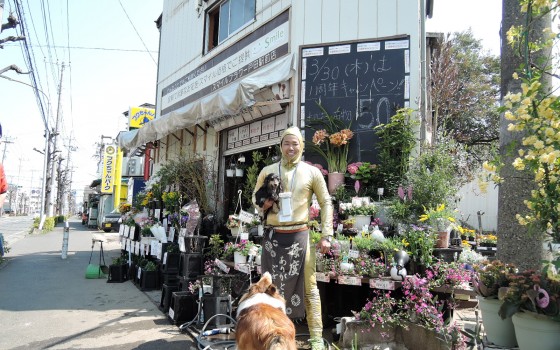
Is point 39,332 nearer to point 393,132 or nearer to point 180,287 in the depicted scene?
point 180,287

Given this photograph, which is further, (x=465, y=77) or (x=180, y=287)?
(x=465, y=77)

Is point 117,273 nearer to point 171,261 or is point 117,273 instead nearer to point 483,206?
point 171,261

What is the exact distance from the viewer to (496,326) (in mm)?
2855

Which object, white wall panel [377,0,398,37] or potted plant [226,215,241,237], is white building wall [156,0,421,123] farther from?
potted plant [226,215,241,237]

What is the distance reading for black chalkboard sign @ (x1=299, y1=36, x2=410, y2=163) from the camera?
6367 mm

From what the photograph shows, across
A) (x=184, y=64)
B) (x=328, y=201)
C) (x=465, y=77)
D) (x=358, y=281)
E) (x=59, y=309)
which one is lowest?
(x=59, y=309)

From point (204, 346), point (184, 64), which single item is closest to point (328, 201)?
point (204, 346)

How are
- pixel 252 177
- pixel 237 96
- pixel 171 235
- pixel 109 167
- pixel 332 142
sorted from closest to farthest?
pixel 332 142, pixel 237 96, pixel 252 177, pixel 171 235, pixel 109 167

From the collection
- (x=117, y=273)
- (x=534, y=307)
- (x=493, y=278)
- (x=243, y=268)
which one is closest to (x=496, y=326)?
(x=493, y=278)

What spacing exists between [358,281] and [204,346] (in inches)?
71.6

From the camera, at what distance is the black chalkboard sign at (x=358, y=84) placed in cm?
637

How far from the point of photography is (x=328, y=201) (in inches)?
154

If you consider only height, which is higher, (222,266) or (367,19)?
(367,19)

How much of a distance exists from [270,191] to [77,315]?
13.2ft
